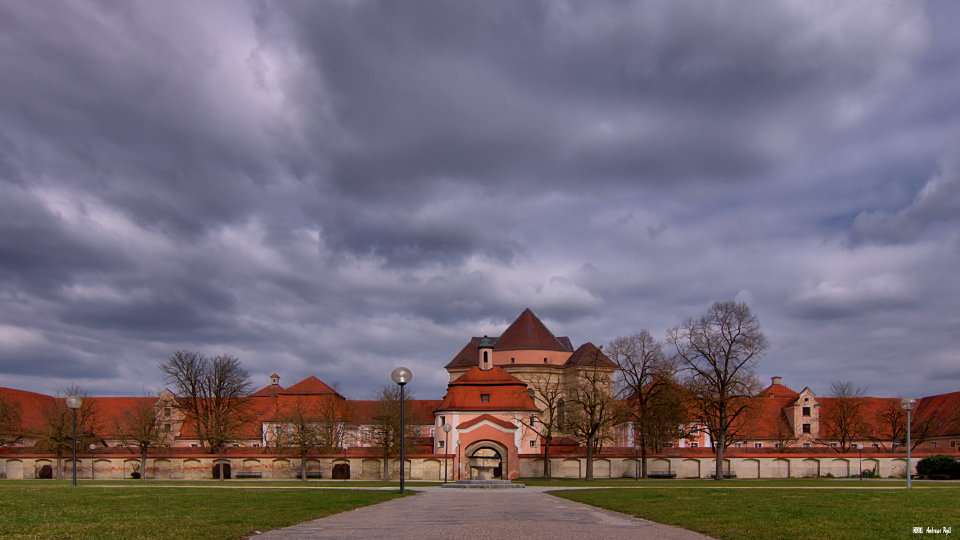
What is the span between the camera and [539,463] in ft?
190

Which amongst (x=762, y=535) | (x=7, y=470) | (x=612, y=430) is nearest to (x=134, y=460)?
(x=7, y=470)

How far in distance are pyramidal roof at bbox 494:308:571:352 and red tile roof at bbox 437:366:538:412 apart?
474 inches


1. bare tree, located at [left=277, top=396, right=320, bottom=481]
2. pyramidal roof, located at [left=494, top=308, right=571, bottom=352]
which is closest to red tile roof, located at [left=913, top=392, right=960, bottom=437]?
pyramidal roof, located at [left=494, top=308, right=571, bottom=352]

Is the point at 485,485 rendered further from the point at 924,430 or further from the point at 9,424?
the point at 924,430

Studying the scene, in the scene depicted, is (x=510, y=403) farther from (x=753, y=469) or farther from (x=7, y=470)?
(x=7, y=470)

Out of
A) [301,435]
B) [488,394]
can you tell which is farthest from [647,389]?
[301,435]

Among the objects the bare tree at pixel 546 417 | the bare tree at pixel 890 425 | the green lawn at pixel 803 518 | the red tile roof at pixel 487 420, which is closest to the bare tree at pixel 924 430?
the bare tree at pixel 890 425

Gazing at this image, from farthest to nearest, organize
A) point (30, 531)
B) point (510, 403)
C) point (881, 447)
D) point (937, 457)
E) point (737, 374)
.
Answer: point (881, 447) < point (510, 403) < point (937, 457) < point (737, 374) < point (30, 531)

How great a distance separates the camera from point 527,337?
78.9 metres

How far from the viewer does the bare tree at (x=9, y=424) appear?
6888 cm

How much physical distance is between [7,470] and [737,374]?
212 feet

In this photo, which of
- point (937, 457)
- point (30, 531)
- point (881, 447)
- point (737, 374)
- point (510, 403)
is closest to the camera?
point (30, 531)

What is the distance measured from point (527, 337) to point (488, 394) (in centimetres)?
1569

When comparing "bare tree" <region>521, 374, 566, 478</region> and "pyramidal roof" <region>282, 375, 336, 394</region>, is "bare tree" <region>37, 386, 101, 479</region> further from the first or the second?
"bare tree" <region>521, 374, 566, 478</region>
